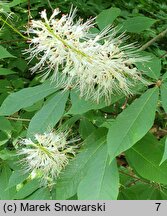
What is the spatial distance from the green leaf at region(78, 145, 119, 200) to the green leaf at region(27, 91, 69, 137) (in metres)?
0.24

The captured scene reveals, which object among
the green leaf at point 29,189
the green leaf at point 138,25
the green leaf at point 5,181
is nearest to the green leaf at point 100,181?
the green leaf at point 29,189

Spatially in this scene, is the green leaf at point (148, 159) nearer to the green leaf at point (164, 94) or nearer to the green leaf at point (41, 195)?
the green leaf at point (164, 94)

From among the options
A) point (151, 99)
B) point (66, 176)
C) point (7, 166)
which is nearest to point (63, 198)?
point (66, 176)

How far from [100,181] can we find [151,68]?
20.1 inches

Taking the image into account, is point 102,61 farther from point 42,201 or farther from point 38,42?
point 42,201

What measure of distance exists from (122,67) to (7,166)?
0.93 meters

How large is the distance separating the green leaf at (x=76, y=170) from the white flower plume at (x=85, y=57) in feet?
0.52

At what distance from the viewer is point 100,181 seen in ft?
4.37

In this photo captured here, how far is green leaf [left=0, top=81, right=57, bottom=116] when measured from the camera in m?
1.64

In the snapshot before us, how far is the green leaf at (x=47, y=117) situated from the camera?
1.56 metres

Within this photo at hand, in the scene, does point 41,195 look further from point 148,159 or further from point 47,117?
point 148,159

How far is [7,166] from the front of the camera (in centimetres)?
205

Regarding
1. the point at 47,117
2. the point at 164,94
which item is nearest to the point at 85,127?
the point at 47,117

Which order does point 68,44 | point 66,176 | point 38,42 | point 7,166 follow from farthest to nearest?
1. point 7,166
2. point 66,176
3. point 38,42
4. point 68,44
